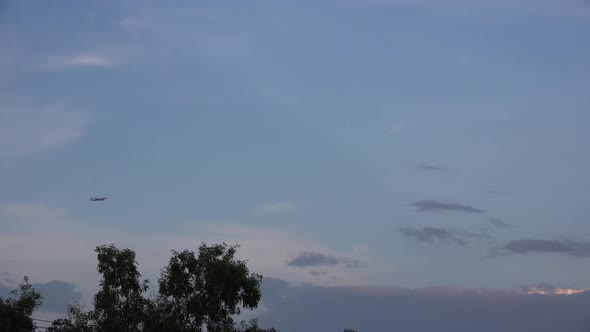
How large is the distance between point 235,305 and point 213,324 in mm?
2232

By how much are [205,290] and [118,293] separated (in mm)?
6326

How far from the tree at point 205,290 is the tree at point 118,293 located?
185cm

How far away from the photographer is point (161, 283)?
7100 cm

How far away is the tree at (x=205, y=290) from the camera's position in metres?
68.9

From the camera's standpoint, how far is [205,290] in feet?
228

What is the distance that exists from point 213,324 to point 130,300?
21.0 ft

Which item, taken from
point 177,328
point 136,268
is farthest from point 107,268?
point 177,328

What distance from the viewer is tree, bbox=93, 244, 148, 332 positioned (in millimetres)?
68312

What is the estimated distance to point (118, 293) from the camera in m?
69.6

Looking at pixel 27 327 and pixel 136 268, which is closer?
pixel 27 327

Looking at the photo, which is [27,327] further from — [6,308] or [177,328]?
[177,328]

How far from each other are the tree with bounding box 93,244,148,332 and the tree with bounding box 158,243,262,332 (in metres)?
1.85

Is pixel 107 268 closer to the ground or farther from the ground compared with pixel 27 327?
farther from the ground

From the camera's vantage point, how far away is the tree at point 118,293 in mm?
68312
